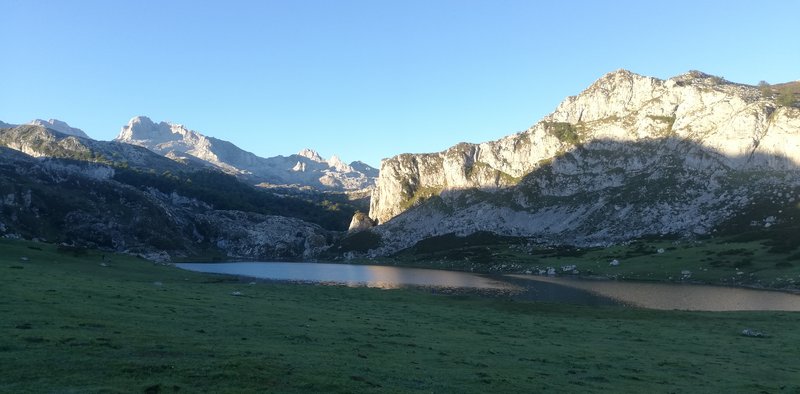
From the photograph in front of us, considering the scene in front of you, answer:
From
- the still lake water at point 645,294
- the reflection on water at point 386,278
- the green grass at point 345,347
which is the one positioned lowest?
the reflection on water at point 386,278

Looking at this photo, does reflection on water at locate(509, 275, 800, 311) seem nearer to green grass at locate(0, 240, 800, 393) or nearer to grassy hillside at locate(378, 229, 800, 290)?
grassy hillside at locate(378, 229, 800, 290)

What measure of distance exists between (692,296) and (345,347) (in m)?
92.1

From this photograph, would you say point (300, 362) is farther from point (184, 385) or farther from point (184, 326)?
point (184, 326)

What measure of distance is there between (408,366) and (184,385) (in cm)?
1354

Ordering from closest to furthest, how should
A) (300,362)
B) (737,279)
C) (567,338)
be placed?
(300,362) < (567,338) < (737,279)

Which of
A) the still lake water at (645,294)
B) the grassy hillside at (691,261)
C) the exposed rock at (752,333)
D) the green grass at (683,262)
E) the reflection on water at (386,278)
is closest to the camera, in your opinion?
the exposed rock at (752,333)

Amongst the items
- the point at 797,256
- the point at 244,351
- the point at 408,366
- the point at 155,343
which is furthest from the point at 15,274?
the point at 797,256

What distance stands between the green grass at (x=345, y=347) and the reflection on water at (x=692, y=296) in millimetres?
24435

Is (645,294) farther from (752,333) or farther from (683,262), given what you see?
(752,333)

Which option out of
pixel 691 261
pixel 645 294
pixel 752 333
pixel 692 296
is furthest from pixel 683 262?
pixel 752 333

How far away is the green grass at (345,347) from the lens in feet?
73.2

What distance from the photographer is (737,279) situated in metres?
123

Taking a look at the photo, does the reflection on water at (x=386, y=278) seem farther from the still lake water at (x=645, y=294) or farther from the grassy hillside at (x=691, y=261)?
the grassy hillside at (x=691, y=261)

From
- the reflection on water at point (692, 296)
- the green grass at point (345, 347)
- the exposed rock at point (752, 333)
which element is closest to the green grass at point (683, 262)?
the reflection on water at point (692, 296)
